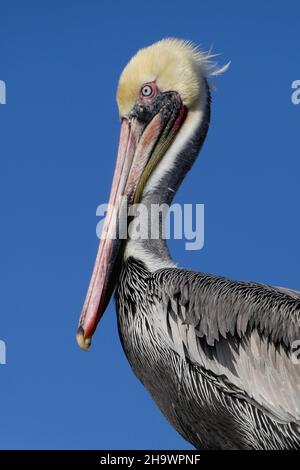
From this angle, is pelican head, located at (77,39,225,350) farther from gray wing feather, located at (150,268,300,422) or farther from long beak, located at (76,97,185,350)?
gray wing feather, located at (150,268,300,422)

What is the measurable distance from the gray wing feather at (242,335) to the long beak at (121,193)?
0.68m

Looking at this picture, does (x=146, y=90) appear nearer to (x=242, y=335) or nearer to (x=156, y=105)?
(x=156, y=105)

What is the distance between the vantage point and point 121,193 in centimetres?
941

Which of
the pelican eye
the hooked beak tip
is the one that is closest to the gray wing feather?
the hooked beak tip

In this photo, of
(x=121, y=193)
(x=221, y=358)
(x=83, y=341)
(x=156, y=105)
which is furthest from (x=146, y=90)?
(x=221, y=358)

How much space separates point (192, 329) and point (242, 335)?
382mm

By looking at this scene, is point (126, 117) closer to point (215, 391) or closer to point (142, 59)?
point (142, 59)

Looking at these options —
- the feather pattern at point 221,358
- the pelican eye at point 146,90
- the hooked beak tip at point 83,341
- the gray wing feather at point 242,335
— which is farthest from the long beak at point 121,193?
the gray wing feather at point 242,335

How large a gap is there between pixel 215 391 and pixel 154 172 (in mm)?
2181

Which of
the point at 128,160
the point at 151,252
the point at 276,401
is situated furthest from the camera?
the point at 128,160

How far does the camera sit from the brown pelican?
812 cm

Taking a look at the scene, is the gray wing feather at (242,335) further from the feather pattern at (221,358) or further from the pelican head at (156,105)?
the pelican head at (156,105)
